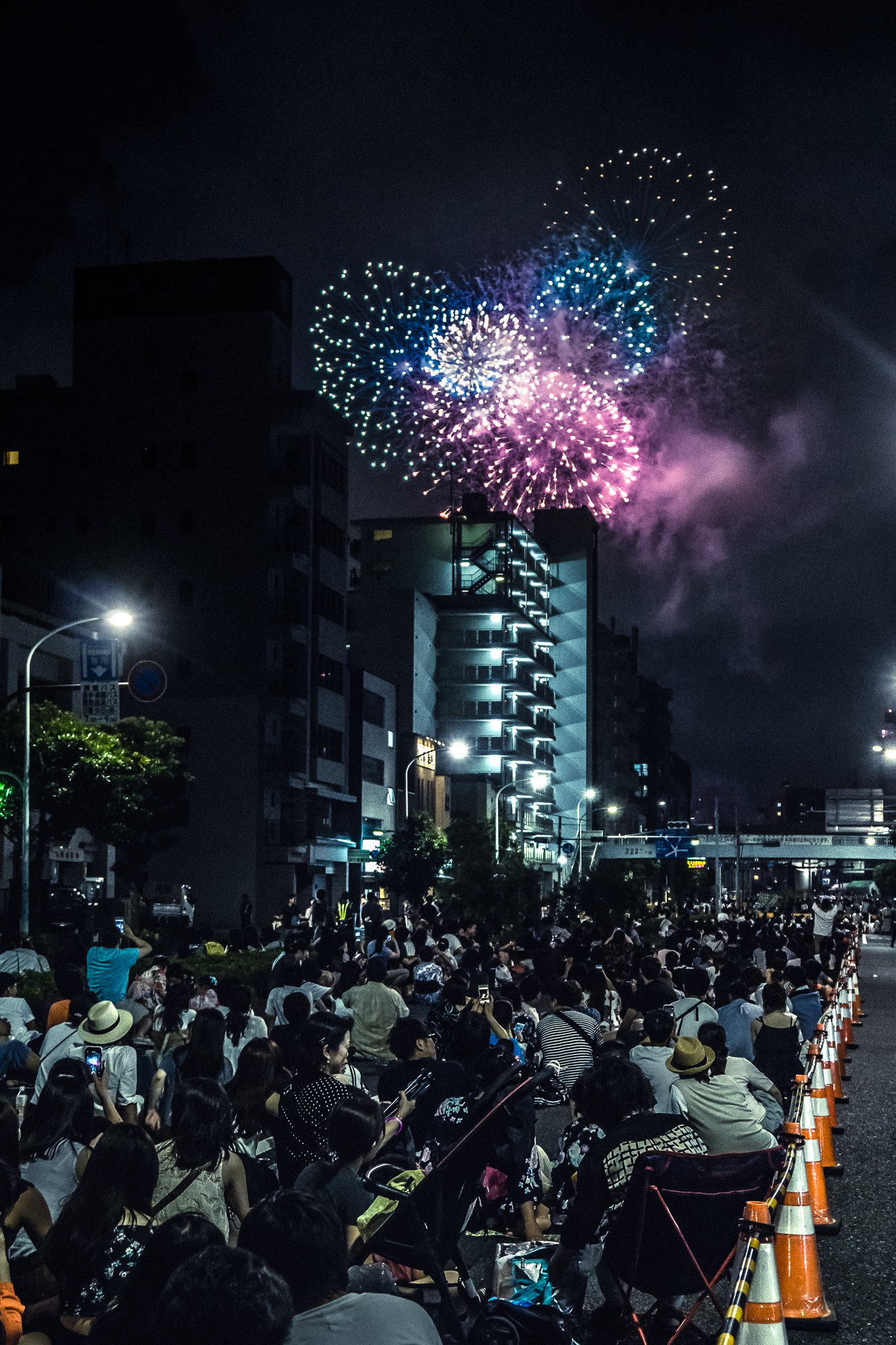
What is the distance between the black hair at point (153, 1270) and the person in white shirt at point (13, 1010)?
29.9 ft

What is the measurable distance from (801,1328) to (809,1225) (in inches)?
20.4

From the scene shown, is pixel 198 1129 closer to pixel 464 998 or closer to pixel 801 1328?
pixel 801 1328

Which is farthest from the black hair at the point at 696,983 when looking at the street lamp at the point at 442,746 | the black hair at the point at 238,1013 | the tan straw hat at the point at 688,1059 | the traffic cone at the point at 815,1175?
the street lamp at the point at 442,746

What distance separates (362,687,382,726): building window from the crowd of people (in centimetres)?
5725

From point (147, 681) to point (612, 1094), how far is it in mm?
30717

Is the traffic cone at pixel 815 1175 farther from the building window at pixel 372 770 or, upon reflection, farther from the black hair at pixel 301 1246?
the building window at pixel 372 770

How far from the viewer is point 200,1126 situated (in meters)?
6.26

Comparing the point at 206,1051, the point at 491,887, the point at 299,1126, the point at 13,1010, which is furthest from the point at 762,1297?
the point at 491,887

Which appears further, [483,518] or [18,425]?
[483,518]

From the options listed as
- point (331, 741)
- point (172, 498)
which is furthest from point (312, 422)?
point (331, 741)

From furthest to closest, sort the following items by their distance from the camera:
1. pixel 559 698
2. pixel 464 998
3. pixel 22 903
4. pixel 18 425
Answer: pixel 559 698, pixel 18 425, pixel 22 903, pixel 464 998

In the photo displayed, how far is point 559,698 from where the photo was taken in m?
136

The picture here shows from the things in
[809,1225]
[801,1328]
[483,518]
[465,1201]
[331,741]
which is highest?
[483,518]

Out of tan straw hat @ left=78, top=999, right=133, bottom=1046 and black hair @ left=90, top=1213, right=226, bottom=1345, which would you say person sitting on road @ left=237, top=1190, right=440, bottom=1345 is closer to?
black hair @ left=90, top=1213, right=226, bottom=1345
